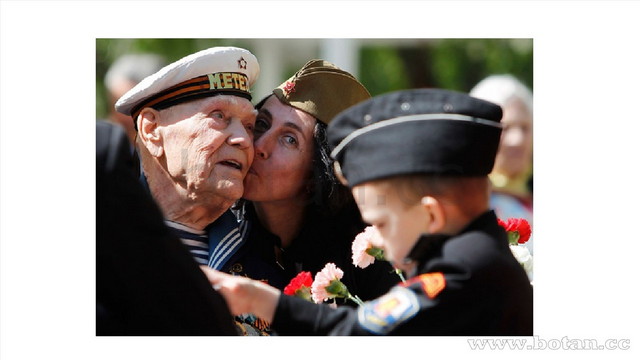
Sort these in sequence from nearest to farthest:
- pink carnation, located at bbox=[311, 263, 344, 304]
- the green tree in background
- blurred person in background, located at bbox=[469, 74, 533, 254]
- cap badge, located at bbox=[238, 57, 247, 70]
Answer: pink carnation, located at bbox=[311, 263, 344, 304], cap badge, located at bbox=[238, 57, 247, 70], blurred person in background, located at bbox=[469, 74, 533, 254], the green tree in background

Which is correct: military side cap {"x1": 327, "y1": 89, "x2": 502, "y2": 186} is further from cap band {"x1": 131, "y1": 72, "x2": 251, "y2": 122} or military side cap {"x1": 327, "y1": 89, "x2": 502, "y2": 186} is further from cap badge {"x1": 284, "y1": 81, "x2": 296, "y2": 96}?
cap badge {"x1": 284, "y1": 81, "x2": 296, "y2": 96}

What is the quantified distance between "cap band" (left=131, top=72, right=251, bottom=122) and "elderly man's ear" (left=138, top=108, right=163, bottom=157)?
0.10 ft

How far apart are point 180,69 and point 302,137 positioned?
0.54 metres

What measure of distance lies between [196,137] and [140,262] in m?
0.97

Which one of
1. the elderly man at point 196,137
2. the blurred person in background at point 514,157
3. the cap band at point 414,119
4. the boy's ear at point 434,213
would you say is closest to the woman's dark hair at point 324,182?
the elderly man at point 196,137

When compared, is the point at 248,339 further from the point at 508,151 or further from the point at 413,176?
the point at 508,151

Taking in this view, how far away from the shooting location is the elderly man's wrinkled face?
3.00 meters

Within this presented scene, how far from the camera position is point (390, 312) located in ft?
7.31

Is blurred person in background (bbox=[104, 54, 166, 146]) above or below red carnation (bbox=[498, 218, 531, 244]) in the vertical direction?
above

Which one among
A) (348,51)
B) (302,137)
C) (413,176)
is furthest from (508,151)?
(413,176)

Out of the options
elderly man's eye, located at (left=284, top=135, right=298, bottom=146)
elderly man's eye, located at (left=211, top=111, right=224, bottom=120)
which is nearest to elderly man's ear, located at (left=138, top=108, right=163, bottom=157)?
elderly man's eye, located at (left=211, top=111, right=224, bottom=120)

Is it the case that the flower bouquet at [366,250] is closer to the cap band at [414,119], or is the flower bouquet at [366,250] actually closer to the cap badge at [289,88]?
the cap band at [414,119]

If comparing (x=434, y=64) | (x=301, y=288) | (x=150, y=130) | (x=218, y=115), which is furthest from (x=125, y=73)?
(x=434, y=64)

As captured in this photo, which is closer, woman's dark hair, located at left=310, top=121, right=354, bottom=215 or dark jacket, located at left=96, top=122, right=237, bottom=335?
dark jacket, located at left=96, top=122, right=237, bottom=335
